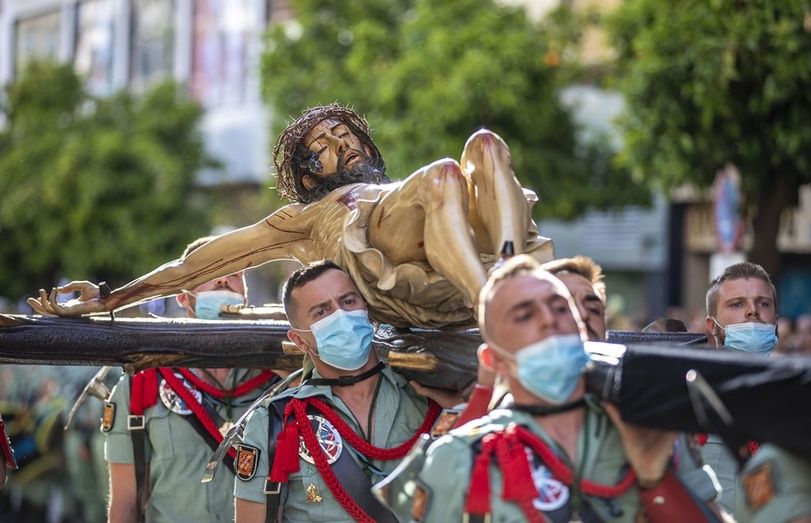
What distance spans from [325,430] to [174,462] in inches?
65.3

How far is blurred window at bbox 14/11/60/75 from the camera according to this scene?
31.2 m

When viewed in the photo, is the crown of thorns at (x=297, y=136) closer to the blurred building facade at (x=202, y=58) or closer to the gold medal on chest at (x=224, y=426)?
the gold medal on chest at (x=224, y=426)

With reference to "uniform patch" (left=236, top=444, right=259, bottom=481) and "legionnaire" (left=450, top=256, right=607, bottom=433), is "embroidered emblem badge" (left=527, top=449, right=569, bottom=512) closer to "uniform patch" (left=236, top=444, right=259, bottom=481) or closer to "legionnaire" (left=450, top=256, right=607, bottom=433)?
"legionnaire" (left=450, top=256, right=607, bottom=433)

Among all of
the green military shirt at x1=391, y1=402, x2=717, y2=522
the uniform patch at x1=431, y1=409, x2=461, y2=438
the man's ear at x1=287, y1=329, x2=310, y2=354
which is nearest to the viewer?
the green military shirt at x1=391, y1=402, x2=717, y2=522

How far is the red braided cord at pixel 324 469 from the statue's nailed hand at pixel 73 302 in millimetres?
1243

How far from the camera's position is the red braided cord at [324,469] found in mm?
5645

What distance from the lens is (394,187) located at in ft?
19.6

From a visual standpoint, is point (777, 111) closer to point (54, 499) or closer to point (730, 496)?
point (730, 496)

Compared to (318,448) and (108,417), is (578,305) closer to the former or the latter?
(318,448)

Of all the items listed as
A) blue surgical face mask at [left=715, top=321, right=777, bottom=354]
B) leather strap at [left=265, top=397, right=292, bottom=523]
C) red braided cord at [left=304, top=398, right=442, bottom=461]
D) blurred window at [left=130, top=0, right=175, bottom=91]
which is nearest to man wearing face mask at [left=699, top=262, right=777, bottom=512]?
blue surgical face mask at [left=715, top=321, right=777, bottom=354]

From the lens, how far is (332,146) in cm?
655

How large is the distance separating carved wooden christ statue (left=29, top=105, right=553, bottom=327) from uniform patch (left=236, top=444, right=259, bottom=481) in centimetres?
77

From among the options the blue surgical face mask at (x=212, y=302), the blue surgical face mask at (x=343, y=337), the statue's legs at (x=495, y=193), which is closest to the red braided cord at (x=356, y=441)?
the blue surgical face mask at (x=343, y=337)

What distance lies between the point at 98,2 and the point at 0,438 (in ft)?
80.4
